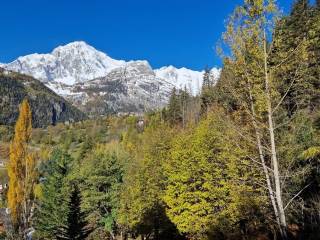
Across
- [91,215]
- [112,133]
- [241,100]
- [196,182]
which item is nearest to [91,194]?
[91,215]

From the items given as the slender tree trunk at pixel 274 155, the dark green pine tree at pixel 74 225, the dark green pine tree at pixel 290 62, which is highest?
the dark green pine tree at pixel 290 62

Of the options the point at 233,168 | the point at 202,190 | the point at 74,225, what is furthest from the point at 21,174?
the point at 233,168

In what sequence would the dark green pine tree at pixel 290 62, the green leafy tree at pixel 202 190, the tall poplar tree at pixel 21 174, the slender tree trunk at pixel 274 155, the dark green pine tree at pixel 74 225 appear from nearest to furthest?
the slender tree trunk at pixel 274 155
the dark green pine tree at pixel 290 62
the green leafy tree at pixel 202 190
the dark green pine tree at pixel 74 225
the tall poplar tree at pixel 21 174

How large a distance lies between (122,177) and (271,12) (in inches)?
1599

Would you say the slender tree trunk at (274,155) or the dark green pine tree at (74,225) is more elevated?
the slender tree trunk at (274,155)

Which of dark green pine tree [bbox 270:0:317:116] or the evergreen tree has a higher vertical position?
dark green pine tree [bbox 270:0:317:116]

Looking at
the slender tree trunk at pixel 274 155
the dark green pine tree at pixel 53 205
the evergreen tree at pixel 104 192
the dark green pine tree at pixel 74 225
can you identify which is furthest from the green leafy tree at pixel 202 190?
the dark green pine tree at pixel 53 205

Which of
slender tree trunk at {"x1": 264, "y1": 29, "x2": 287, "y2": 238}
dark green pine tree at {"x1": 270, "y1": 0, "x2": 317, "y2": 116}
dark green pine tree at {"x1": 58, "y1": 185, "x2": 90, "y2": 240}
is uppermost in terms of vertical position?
dark green pine tree at {"x1": 270, "y1": 0, "x2": 317, "y2": 116}

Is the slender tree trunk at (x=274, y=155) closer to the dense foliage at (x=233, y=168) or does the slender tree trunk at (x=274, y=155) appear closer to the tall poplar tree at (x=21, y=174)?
the dense foliage at (x=233, y=168)

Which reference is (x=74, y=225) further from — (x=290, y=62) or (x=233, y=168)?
(x=290, y=62)

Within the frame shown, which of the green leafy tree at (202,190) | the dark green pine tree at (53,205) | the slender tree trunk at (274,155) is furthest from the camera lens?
the dark green pine tree at (53,205)

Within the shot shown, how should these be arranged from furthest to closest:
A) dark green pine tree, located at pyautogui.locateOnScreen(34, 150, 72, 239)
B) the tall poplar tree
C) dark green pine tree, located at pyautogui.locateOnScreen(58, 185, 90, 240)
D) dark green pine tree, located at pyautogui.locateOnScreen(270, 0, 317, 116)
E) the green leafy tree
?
dark green pine tree, located at pyautogui.locateOnScreen(34, 150, 72, 239) < the tall poplar tree < dark green pine tree, located at pyautogui.locateOnScreen(58, 185, 90, 240) < the green leafy tree < dark green pine tree, located at pyautogui.locateOnScreen(270, 0, 317, 116)

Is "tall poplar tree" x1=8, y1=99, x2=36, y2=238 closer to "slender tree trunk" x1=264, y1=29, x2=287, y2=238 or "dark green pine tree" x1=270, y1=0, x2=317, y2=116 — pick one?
"slender tree trunk" x1=264, y1=29, x2=287, y2=238

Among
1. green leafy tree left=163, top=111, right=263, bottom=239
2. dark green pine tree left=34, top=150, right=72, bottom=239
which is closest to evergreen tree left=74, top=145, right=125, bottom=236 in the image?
dark green pine tree left=34, top=150, right=72, bottom=239
